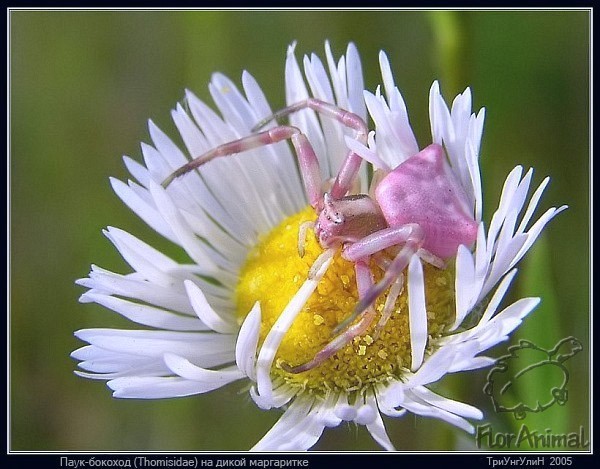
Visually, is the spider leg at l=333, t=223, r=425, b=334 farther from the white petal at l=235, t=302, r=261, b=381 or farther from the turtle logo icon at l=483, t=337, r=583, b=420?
the turtle logo icon at l=483, t=337, r=583, b=420

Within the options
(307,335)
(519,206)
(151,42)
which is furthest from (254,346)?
(151,42)

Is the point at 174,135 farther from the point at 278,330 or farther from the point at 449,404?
the point at 449,404

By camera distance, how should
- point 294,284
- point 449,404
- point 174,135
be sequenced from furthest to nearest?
point 174,135, point 294,284, point 449,404

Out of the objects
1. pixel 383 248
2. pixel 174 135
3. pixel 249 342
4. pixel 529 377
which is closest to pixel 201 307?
pixel 249 342

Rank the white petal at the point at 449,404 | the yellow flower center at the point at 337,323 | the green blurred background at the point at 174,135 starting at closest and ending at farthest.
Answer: the white petal at the point at 449,404
the yellow flower center at the point at 337,323
the green blurred background at the point at 174,135

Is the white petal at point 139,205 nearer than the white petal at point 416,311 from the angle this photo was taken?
No

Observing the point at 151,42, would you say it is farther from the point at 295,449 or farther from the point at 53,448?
the point at 295,449

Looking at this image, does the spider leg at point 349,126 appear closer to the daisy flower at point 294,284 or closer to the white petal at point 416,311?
the daisy flower at point 294,284

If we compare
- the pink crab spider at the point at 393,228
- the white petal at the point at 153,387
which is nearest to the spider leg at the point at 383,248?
the pink crab spider at the point at 393,228
